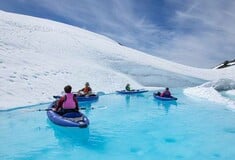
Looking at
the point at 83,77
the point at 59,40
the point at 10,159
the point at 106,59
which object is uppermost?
the point at 59,40

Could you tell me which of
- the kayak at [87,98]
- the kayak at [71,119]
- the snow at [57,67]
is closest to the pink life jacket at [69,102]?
the kayak at [71,119]

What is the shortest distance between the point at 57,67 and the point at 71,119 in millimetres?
18995

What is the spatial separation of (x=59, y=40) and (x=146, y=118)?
100 ft

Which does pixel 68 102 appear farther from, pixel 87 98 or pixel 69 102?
pixel 87 98

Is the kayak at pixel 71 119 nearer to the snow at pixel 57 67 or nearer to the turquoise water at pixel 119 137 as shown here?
the turquoise water at pixel 119 137

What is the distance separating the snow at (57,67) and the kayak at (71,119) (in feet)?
17.0

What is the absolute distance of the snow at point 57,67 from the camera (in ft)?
70.6

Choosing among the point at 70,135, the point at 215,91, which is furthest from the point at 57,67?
the point at 70,135

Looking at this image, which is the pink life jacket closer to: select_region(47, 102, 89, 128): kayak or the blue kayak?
select_region(47, 102, 89, 128): kayak

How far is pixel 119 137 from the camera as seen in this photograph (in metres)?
11.7

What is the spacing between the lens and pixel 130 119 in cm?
1594

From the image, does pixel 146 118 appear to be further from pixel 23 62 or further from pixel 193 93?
pixel 193 93

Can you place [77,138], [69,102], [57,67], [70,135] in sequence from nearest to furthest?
1. [77,138]
2. [70,135]
3. [69,102]
4. [57,67]

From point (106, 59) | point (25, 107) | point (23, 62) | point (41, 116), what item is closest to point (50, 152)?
point (41, 116)
